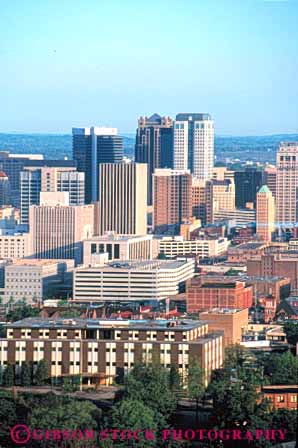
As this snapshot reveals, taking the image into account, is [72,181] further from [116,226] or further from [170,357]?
[170,357]

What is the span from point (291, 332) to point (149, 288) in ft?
15.7

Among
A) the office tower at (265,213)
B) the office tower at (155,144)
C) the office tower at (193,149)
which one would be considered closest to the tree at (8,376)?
the office tower at (265,213)

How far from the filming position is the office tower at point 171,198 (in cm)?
2514

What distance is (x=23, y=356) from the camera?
9.98 meters

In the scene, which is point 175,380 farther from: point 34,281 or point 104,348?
point 34,281

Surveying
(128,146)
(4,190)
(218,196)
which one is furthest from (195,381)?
(128,146)

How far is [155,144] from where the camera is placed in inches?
1128

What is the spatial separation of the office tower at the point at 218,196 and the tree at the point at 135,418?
712 inches

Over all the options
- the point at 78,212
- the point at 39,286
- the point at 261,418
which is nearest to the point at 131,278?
the point at 39,286

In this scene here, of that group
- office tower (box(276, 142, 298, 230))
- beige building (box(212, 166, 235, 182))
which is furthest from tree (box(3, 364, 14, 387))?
beige building (box(212, 166, 235, 182))

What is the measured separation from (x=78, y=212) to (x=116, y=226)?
1.34m

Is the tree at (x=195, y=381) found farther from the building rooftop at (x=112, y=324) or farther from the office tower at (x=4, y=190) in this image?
the office tower at (x=4, y=190)

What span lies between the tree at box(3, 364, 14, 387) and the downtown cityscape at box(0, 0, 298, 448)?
0.05ft

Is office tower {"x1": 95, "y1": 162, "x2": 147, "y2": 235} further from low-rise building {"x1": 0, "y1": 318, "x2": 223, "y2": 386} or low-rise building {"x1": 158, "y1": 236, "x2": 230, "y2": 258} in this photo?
low-rise building {"x1": 0, "y1": 318, "x2": 223, "y2": 386}
